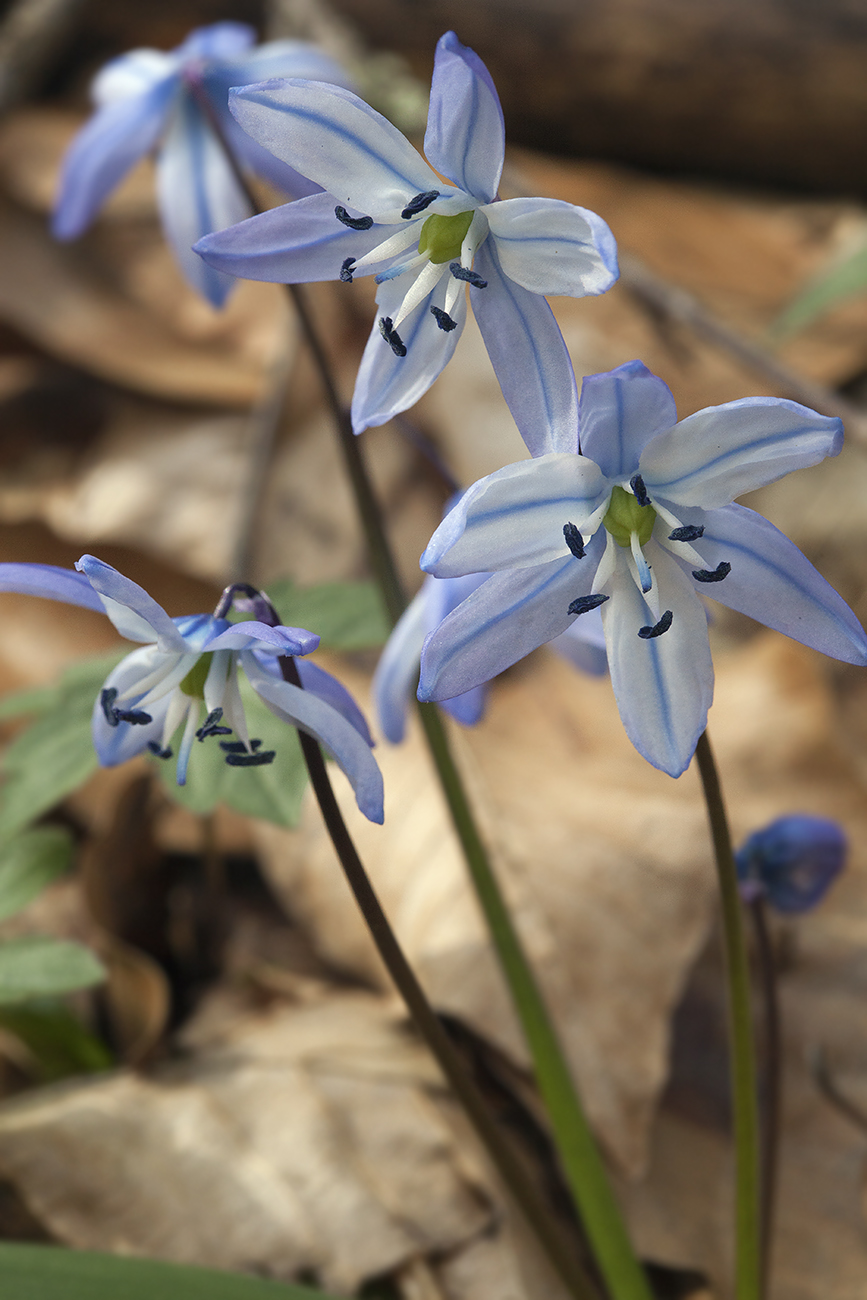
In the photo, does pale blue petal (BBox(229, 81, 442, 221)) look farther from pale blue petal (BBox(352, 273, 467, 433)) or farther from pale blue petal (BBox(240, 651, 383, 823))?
pale blue petal (BBox(240, 651, 383, 823))

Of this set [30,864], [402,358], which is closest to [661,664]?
[402,358]

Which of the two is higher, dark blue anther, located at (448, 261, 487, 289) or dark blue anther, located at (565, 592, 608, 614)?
dark blue anther, located at (448, 261, 487, 289)

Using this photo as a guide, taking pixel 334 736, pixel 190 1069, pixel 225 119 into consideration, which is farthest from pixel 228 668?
pixel 225 119

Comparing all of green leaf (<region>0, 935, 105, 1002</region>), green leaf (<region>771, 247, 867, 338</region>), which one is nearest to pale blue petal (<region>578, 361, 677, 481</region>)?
green leaf (<region>0, 935, 105, 1002</region>)

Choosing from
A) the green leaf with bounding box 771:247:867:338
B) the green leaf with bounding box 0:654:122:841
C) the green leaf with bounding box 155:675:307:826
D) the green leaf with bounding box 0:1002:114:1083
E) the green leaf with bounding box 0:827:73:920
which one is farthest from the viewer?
the green leaf with bounding box 771:247:867:338

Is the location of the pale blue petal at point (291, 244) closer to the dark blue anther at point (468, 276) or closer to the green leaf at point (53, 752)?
the dark blue anther at point (468, 276)

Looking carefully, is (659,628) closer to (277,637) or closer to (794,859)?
(277,637)
